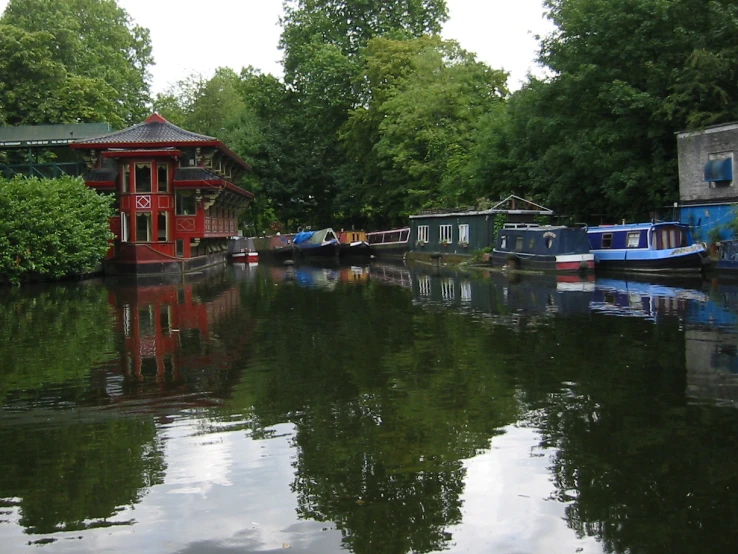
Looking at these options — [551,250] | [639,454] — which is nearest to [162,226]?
[551,250]

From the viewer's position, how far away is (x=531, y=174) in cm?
3894

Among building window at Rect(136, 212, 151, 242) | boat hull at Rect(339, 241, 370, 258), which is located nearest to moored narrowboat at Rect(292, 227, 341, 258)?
boat hull at Rect(339, 241, 370, 258)

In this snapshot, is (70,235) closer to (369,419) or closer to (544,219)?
(544,219)

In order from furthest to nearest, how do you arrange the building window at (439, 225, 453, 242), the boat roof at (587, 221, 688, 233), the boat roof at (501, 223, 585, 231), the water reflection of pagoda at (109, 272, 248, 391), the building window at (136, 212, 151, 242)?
the building window at (439, 225, 453, 242), the building window at (136, 212, 151, 242), the boat roof at (501, 223, 585, 231), the boat roof at (587, 221, 688, 233), the water reflection of pagoda at (109, 272, 248, 391)

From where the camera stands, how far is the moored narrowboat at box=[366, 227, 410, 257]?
2094 inches

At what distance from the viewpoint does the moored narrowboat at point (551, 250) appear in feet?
107

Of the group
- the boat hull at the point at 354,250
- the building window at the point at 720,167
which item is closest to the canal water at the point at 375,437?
the building window at the point at 720,167

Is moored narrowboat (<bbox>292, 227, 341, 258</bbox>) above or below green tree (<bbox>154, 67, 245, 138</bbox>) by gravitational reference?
below

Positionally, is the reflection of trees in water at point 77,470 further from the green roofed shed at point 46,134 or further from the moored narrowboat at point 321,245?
the moored narrowboat at point 321,245

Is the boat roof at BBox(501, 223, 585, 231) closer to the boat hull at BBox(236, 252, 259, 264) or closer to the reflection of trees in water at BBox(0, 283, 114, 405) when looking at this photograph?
the reflection of trees in water at BBox(0, 283, 114, 405)

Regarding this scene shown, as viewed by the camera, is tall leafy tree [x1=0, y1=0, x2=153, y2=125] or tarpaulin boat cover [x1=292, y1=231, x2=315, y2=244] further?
tarpaulin boat cover [x1=292, y1=231, x2=315, y2=244]

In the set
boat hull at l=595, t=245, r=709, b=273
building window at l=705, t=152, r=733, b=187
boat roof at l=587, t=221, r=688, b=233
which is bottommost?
boat hull at l=595, t=245, r=709, b=273

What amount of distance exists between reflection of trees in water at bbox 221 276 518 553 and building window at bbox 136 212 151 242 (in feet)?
73.5

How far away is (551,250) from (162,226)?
1801 centimetres
